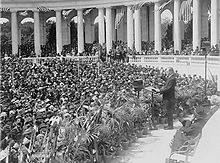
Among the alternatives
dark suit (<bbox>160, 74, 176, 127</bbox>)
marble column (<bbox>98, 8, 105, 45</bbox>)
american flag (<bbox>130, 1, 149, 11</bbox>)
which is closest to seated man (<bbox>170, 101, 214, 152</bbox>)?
dark suit (<bbox>160, 74, 176, 127</bbox>)

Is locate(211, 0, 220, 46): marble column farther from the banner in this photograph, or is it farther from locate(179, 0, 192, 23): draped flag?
the banner

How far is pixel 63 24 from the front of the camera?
118125mm

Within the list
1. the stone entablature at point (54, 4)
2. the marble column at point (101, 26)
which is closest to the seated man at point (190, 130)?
the stone entablature at point (54, 4)

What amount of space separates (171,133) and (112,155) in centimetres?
604

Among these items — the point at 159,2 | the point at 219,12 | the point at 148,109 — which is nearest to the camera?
the point at 148,109

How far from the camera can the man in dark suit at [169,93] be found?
1027 inches

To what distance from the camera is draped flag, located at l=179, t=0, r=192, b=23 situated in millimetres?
75000

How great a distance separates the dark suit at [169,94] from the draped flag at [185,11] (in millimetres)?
49665

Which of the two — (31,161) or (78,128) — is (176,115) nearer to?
(78,128)

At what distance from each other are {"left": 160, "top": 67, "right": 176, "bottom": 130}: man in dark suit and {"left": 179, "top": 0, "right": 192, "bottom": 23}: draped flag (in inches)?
1955

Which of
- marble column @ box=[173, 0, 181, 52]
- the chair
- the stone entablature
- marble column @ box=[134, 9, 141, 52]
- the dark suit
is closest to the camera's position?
the chair

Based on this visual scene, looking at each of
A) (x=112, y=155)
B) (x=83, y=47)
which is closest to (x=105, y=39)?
(x=83, y=47)

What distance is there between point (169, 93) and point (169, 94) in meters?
0.08

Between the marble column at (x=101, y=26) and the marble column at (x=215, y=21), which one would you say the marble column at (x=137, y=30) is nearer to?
the marble column at (x=101, y=26)
